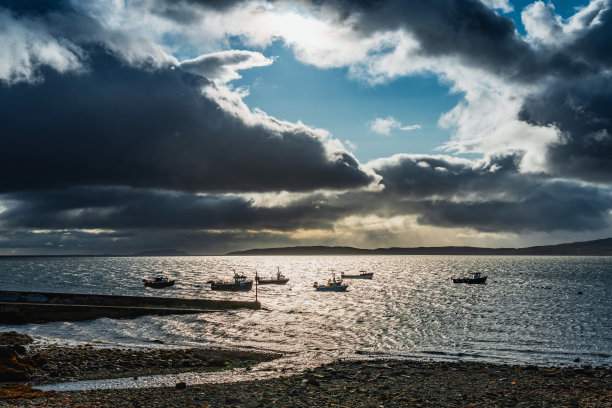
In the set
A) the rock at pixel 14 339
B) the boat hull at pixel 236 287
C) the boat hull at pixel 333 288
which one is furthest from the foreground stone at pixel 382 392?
the boat hull at pixel 236 287

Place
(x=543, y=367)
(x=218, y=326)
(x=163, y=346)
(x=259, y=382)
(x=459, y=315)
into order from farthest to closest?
A: (x=459, y=315), (x=218, y=326), (x=163, y=346), (x=543, y=367), (x=259, y=382)

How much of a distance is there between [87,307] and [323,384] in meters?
40.5

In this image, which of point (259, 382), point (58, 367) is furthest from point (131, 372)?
point (259, 382)

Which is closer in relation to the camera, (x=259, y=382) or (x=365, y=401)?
(x=365, y=401)

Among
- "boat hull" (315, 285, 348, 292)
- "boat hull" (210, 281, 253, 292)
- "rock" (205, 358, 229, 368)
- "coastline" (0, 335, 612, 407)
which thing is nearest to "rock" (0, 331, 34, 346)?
"coastline" (0, 335, 612, 407)

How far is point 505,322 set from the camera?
5831 centimetres

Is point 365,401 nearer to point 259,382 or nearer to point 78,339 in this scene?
point 259,382

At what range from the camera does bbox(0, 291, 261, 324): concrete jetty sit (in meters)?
51.4

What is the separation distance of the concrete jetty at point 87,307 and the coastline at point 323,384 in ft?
66.9

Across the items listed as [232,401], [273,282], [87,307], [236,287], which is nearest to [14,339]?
[87,307]

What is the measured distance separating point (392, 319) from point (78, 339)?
1463 inches

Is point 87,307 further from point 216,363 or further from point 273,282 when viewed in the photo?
point 273,282

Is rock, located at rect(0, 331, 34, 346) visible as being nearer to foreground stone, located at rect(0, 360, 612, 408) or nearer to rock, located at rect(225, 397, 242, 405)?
foreground stone, located at rect(0, 360, 612, 408)

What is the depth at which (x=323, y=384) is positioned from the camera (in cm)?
2298
